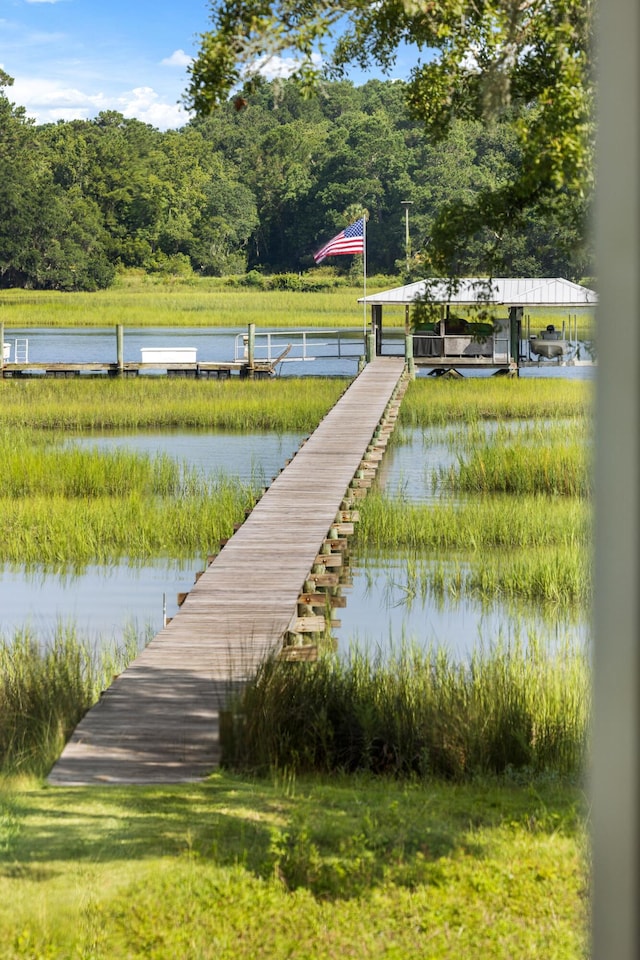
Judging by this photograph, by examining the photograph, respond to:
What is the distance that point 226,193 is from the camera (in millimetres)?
67938

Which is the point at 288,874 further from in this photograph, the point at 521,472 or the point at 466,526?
the point at 521,472

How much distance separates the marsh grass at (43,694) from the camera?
641 cm

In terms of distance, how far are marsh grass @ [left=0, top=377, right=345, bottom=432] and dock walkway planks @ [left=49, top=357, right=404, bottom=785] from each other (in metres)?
11.4

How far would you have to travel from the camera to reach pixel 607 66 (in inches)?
27.4

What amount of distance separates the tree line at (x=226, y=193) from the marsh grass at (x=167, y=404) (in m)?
32.9

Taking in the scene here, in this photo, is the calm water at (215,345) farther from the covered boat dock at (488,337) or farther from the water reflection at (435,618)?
the water reflection at (435,618)

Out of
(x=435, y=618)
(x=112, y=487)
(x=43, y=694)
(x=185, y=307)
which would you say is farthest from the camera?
(x=185, y=307)

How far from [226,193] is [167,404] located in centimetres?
4247

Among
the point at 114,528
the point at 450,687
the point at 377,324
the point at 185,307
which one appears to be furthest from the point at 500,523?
the point at 185,307

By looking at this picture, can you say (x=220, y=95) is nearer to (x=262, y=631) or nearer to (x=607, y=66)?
(x=262, y=631)

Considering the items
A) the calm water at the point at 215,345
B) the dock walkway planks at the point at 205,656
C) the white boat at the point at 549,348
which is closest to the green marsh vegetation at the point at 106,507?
the dock walkway planks at the point at 205,656

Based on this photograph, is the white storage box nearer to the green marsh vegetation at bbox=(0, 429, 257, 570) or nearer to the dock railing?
the dock railing

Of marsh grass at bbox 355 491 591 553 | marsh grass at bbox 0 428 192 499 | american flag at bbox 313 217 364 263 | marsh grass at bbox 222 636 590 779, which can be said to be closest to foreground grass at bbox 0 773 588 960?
marsh grass at bbox 222 636 590 779

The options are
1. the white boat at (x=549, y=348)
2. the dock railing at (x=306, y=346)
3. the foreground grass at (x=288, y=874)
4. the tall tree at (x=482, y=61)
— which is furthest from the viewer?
the dock railing at (x=306, y=346)
